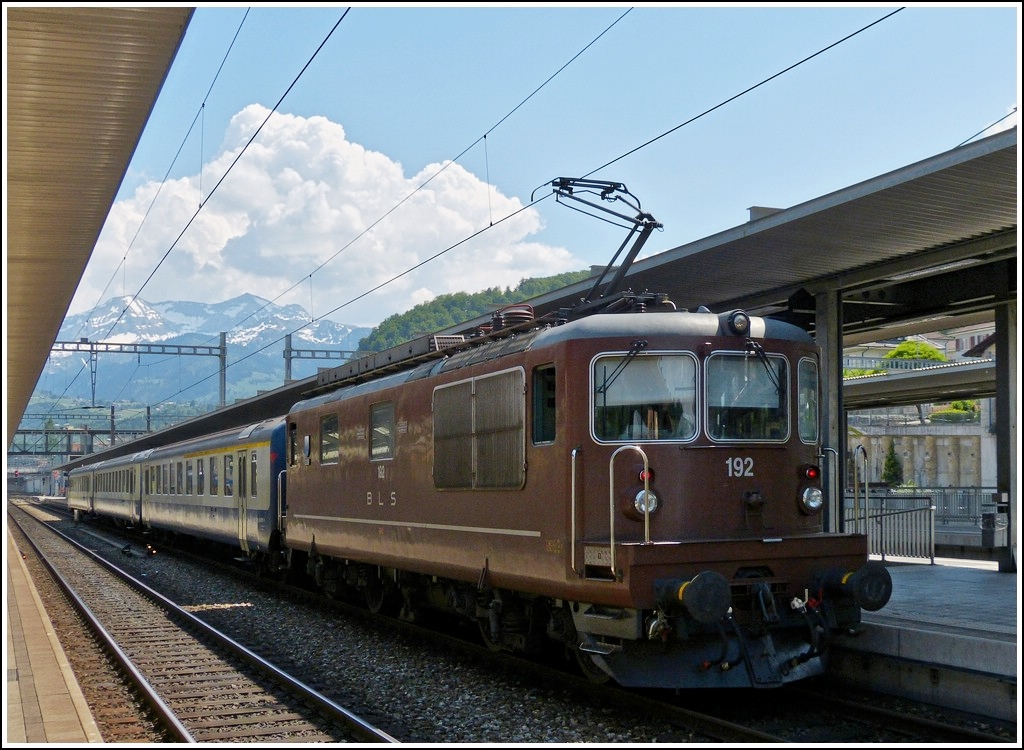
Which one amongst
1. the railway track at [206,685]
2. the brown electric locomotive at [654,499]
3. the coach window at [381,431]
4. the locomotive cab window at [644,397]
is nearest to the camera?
the brown electric locomotive at [654,499]

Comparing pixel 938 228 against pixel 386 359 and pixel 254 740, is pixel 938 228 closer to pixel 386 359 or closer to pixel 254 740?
pixel 386 359

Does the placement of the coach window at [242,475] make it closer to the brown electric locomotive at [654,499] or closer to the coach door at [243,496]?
the coach door at [243,496]

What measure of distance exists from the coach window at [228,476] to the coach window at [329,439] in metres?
6.45

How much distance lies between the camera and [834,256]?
44.3ft

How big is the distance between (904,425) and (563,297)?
5110 cm

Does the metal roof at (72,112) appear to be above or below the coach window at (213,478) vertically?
above

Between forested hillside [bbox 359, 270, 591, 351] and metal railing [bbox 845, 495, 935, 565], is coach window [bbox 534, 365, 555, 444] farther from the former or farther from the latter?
forested hillside [bbox 359, 270, 591, 351]

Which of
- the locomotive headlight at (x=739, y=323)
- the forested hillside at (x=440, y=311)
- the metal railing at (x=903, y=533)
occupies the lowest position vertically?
the metal railing at (x=903, y=533)

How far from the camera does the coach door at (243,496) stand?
20.4 metres

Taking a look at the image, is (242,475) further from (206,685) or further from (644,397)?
(644,397)

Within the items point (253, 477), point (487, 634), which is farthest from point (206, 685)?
point (253, 477)

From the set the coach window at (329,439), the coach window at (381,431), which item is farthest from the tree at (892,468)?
the coach window at (381,431)

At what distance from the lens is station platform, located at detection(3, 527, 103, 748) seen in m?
7.94

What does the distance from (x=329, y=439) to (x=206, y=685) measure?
529 centimetres
